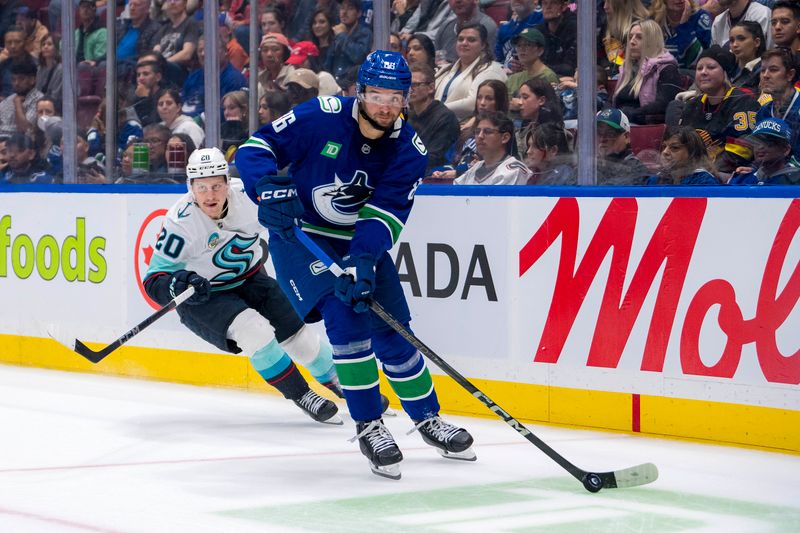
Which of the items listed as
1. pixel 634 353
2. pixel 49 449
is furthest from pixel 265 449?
pixel 634 353

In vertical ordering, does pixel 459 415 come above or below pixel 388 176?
below

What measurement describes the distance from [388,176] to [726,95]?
50.0 inches

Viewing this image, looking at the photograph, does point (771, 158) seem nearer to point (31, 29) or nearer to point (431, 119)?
point (431, 119)

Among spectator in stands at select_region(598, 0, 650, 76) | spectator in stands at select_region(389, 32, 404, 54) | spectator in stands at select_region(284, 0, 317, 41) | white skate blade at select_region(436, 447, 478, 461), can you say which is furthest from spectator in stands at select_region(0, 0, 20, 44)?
white skate blade at select_region(436, 447, 478, 461)

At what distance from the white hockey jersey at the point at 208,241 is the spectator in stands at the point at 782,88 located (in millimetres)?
1795

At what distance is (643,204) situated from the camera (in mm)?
4293

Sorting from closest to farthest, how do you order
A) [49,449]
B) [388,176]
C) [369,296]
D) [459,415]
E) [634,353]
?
[369,296] < [388,176] < [49,449] < [634,353] < [459,415]

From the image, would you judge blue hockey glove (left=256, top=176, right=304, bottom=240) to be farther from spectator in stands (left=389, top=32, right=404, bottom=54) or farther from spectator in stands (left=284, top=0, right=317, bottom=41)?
spectator in stands (left=284, top=0, right=317, bottom=41)

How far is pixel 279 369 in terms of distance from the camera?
459 cm

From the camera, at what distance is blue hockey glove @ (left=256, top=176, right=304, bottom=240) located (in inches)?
139

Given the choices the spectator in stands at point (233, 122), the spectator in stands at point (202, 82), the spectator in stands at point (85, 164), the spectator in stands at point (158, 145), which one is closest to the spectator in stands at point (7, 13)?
the spectator in stands at point (85, 164)

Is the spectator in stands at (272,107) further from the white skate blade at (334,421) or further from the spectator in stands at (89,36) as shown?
the white skate blade at (334,421)

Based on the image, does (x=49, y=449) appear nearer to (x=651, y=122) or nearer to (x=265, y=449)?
(x=265, y=449)

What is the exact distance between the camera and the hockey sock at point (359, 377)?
3635 mm
